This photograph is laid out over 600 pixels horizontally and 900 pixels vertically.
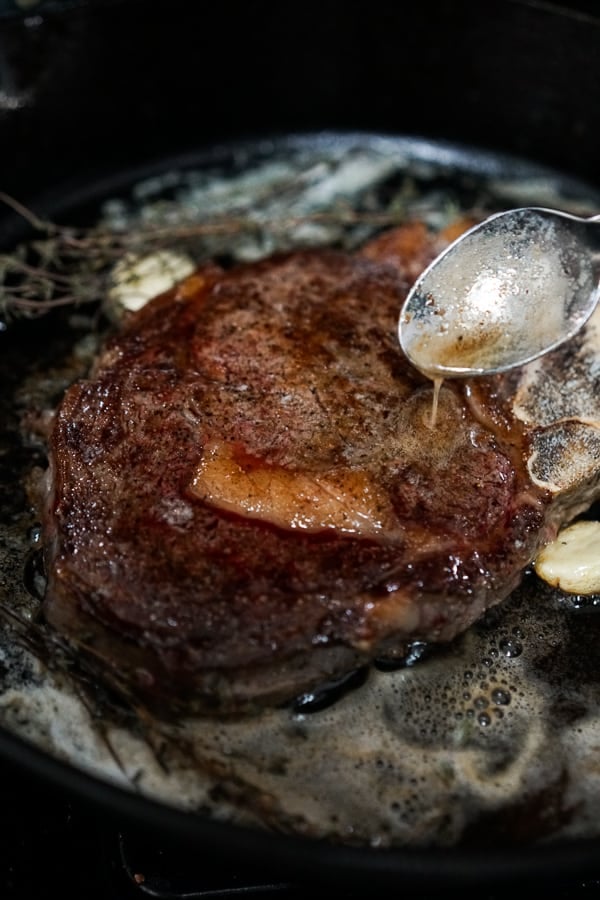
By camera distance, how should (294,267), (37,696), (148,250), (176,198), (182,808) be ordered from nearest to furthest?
(182,808) < (37,696) < (294,267) < (148,250) < (176,198)

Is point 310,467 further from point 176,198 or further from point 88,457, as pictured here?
point 176,198

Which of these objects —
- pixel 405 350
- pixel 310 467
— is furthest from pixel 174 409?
pixel 405 350

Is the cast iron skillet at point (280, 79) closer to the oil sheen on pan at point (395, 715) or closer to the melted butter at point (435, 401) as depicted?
the oil sheen on pan at point (395, 715)

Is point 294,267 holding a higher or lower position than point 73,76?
lower

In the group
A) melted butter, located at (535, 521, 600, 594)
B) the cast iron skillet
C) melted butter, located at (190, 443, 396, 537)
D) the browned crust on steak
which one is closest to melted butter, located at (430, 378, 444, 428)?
the browned crust on steak

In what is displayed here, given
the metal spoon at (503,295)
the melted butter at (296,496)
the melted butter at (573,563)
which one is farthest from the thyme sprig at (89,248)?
the melted butter at (573,563)

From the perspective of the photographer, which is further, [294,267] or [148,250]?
[148,250]
